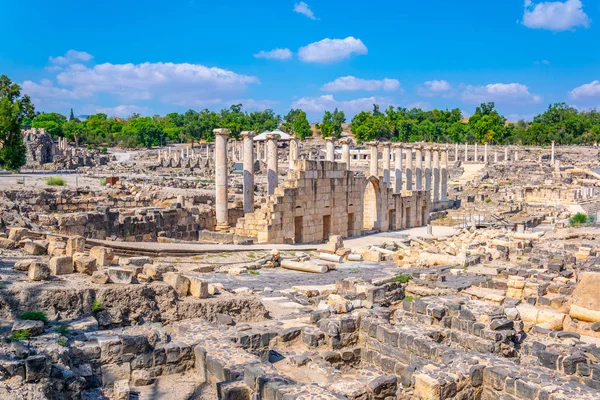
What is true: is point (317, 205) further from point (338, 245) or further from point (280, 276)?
point (280, 276)

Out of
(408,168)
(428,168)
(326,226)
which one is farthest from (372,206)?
(428,168)

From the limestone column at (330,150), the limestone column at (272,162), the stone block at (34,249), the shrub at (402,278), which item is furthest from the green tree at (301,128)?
the stone block at (34,249)

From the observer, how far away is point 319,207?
79.6ft

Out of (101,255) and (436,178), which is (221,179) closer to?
(101,255)

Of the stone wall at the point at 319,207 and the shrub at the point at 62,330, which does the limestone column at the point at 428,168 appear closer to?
the stone wall at the point at 319,207

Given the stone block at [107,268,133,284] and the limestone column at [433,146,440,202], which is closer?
the stone block at [107,268,133,284]

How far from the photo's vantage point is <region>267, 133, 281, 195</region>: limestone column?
80.2ft

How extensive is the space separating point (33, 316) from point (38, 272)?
3.82 feet

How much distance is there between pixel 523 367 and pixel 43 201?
21.4 meters

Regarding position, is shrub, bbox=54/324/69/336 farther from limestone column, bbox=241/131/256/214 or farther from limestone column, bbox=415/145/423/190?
limestone column, bbox=415/145/423/190

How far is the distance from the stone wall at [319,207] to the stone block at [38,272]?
12625 mm

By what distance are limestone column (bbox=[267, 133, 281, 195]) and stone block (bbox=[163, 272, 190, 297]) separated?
45.8 feet

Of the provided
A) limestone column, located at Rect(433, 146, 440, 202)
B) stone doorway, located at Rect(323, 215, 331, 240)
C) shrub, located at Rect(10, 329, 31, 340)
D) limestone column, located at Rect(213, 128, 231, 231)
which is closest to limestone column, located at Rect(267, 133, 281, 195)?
limestone column, located at Rect(213, 128, 231, 231)

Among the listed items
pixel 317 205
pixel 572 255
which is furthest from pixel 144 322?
pixel 317 205
